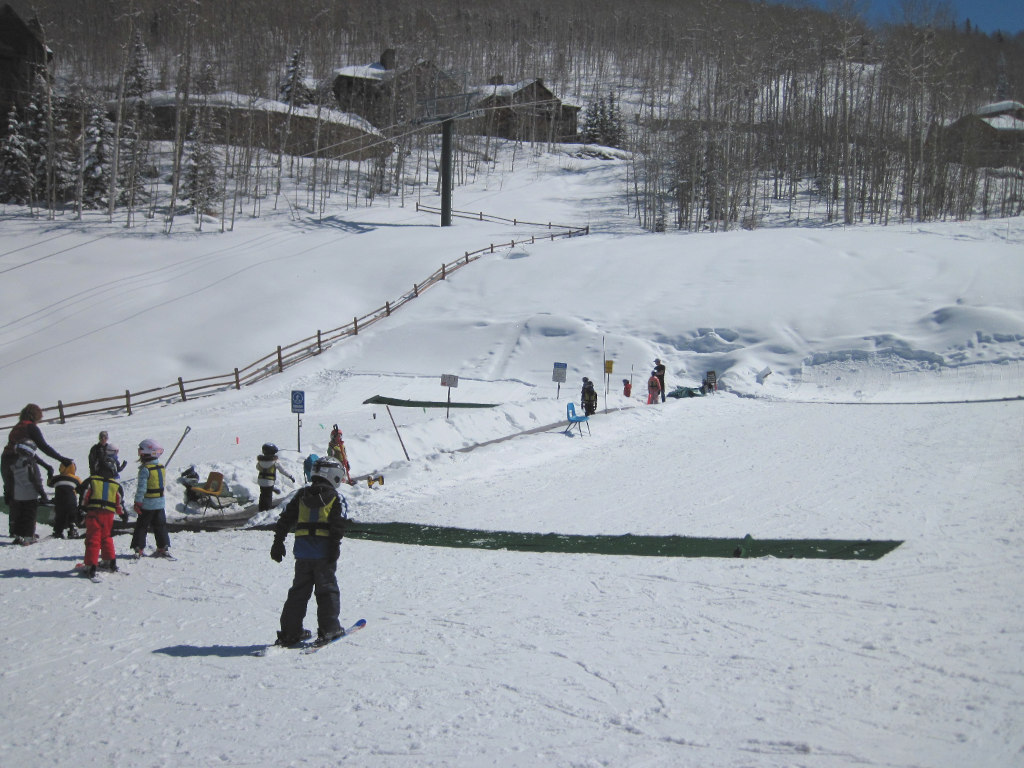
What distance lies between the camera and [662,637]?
5.97 m

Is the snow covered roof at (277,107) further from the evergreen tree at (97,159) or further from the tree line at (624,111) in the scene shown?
the evergreen tree at (97,159)

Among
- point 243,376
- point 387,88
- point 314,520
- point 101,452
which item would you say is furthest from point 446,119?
point 387,88

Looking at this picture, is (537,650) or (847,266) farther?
(847,266)

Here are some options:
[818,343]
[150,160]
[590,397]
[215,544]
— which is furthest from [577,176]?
[215,544]

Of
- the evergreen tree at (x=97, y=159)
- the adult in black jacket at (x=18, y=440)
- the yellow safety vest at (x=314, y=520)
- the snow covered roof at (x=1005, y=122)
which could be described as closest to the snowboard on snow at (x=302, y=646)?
the yellow safety vest at (x=314, y=520)

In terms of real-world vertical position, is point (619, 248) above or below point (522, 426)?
above

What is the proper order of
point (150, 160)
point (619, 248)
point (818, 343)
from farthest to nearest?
point (150, 160), point (619, 248), point (818, 343)

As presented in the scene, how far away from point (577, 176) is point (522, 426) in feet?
214

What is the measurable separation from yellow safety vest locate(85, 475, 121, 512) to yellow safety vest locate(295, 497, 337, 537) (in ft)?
11.9

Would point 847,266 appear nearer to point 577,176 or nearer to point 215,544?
point 215,544

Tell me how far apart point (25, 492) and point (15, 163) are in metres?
56.0

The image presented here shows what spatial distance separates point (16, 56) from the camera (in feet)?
195

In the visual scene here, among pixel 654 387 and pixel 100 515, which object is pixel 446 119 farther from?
pixel 100 515

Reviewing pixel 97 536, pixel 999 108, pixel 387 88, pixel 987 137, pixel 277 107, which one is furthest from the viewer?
pixel 387 88
